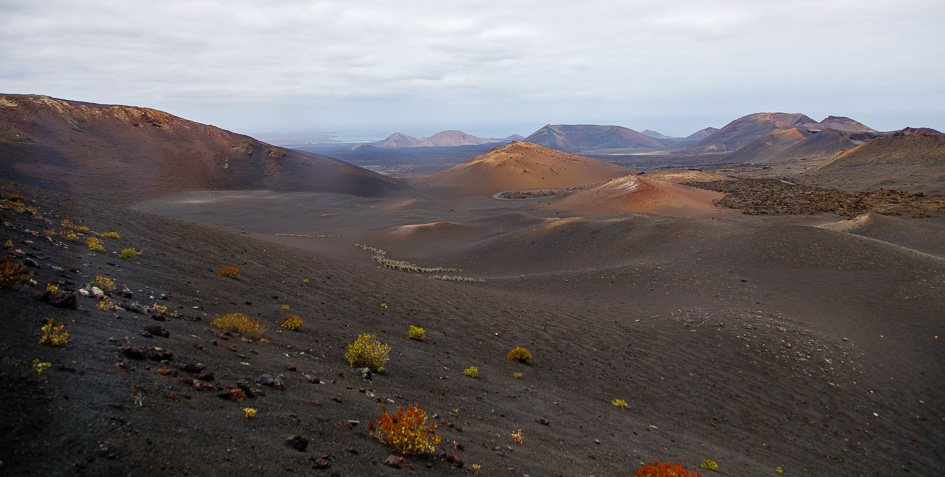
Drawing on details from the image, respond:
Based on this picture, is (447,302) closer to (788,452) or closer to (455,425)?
(455,425)

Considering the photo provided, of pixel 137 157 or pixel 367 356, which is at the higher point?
pixel 137 157

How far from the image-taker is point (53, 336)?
457 centimetres

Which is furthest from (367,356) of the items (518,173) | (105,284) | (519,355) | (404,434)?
(518,173)

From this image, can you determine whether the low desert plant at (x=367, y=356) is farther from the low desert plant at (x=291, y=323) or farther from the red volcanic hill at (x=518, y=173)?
the red volcanic hill at (x=518, y=173)

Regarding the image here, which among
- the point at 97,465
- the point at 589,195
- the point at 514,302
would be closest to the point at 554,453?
the point at 97,465

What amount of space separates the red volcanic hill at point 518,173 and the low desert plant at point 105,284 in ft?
196

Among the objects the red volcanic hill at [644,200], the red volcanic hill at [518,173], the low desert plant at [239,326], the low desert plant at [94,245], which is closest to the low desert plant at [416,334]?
the low desert plant at [239,326]

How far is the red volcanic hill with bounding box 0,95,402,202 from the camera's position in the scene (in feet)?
135

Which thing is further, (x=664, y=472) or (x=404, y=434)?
(x=664, y=472)

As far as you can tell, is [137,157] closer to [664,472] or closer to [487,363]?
[487,363]

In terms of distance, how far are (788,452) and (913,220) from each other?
29.0 metres

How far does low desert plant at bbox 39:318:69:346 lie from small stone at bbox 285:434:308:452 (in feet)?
8.44

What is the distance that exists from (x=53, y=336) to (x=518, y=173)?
72101mm

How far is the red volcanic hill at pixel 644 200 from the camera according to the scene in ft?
120
